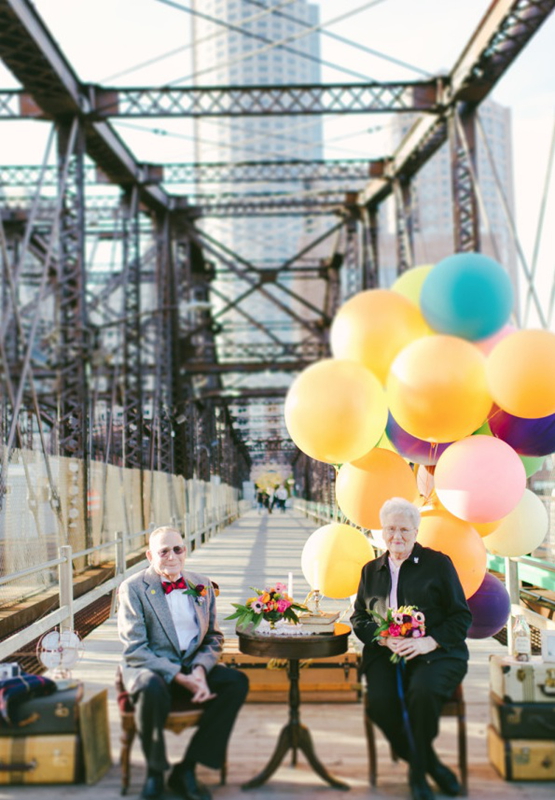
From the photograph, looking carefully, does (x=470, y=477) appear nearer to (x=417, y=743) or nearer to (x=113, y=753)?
(x=417, y=743)

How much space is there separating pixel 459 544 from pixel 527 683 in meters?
1.15

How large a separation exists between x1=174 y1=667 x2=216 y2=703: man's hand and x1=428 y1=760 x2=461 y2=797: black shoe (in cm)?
112

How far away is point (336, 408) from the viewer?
535cm

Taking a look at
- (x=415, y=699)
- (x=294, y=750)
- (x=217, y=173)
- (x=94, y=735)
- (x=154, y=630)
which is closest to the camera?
(x=415, y=699)

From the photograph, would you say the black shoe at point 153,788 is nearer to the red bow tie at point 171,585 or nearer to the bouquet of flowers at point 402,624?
the red bow tie at point 171,585

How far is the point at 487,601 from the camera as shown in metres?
6.11

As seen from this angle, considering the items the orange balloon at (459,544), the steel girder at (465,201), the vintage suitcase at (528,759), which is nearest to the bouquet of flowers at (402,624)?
Result: the vintage suitcase at (528,759)

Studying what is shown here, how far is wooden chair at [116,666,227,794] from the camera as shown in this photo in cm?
457

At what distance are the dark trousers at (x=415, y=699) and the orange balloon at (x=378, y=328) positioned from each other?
1.81 m

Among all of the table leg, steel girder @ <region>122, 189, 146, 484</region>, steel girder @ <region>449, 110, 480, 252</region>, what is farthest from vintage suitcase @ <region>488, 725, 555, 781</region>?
steel girder @ <region>122, 189, 146, 484</region>

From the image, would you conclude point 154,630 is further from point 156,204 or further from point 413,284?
point 156,204

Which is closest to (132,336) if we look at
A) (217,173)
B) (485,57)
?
(217,173)

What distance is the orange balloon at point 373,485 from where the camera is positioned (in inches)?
237

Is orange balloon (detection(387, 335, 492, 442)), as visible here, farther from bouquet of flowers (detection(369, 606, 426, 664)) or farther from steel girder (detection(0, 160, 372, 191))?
steel girder (detection(0, 160, 372, 191))
